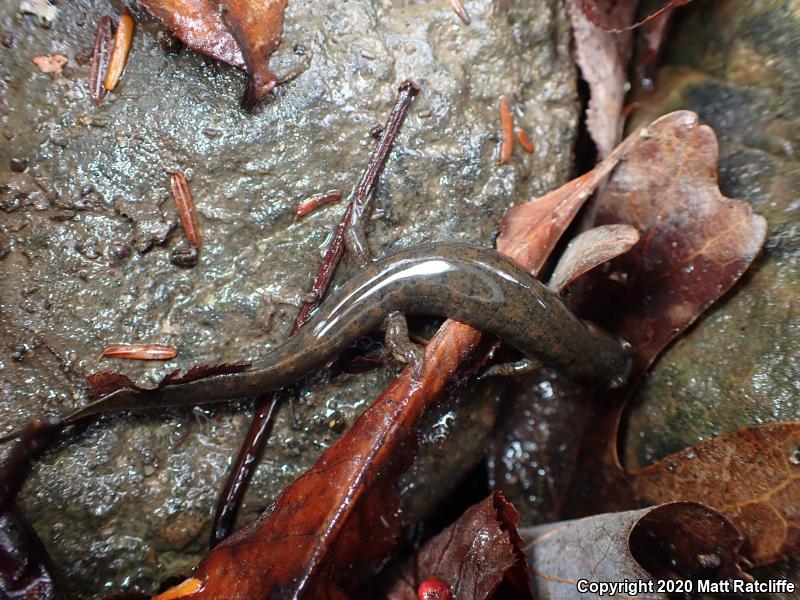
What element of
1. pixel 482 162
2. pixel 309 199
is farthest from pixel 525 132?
pixel 309 199

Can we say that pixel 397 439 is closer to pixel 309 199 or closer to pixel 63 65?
pixel 309 199

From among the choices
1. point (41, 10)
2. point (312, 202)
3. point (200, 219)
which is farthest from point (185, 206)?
point (41, 10)

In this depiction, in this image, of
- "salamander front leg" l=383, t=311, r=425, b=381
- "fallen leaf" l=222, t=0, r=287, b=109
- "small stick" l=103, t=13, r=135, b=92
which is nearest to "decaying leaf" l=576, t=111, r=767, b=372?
"salamander front leg" l=383, t=311, r=425, b=381

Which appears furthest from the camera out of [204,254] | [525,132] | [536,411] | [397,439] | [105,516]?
[536,411]

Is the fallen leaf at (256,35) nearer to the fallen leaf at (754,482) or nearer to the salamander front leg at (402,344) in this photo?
the salamander front leg at (402,344)

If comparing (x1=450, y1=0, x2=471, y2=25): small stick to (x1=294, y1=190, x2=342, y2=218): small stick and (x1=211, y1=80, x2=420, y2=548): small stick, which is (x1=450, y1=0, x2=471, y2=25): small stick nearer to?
(x1=211, y1=80, x2=420, y2=548): small stick

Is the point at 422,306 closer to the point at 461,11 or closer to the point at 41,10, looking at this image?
the point at 461,11
